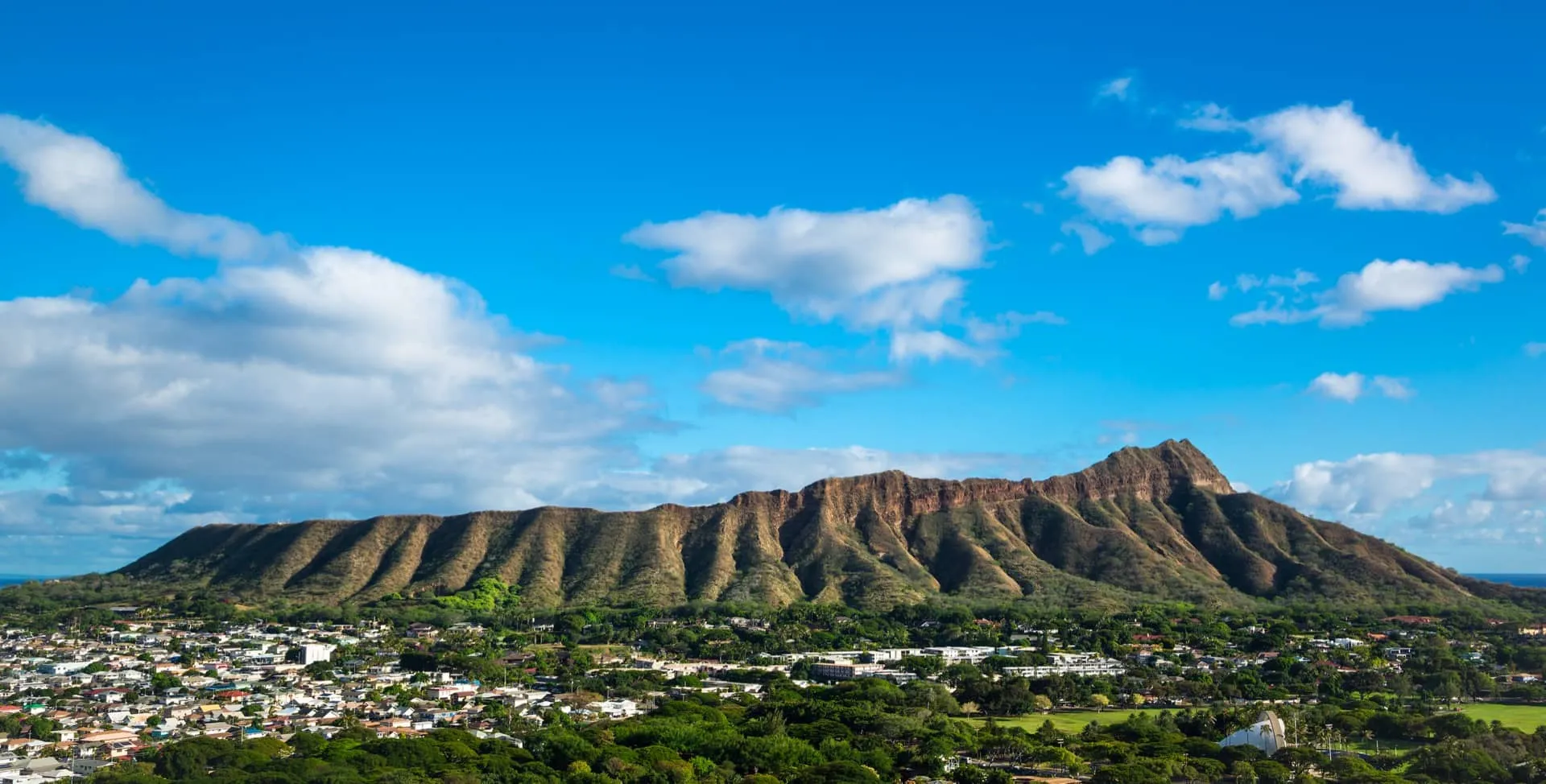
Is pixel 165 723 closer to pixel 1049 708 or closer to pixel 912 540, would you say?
pixel 1049 708

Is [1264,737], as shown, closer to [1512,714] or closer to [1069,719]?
[1069,719]

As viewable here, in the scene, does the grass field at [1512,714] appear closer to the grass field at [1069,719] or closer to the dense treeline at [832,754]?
the dense treeline at [832,754]

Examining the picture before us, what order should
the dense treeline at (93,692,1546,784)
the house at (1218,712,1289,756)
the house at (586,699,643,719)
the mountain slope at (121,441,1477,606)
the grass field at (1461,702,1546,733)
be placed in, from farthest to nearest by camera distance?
1. the mountain slope at (121,441,1477,606)
2. the house at (586,699,643,719)
3. the grass field at (1461,702,1546,733)
4. the house at (1218,712,1289,756)
5. the dense treeline at (93,692,1546,784)

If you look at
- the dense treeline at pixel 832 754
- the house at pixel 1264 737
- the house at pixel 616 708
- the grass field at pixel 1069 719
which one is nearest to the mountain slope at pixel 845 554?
the grass field at pixel 1069 719

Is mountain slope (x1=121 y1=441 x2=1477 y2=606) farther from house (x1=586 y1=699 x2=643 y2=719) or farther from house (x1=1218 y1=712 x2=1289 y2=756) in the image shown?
house (x1=1218 y1=712 x2=1289 y2=756)

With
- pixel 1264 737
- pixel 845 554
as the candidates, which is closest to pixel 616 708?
pixel 1264 737

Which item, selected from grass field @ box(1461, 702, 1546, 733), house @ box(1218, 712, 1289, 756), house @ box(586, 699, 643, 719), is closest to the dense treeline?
house @ box(1218, 712, 1289, 756)

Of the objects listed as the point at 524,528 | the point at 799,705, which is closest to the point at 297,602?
the point at 524,528
